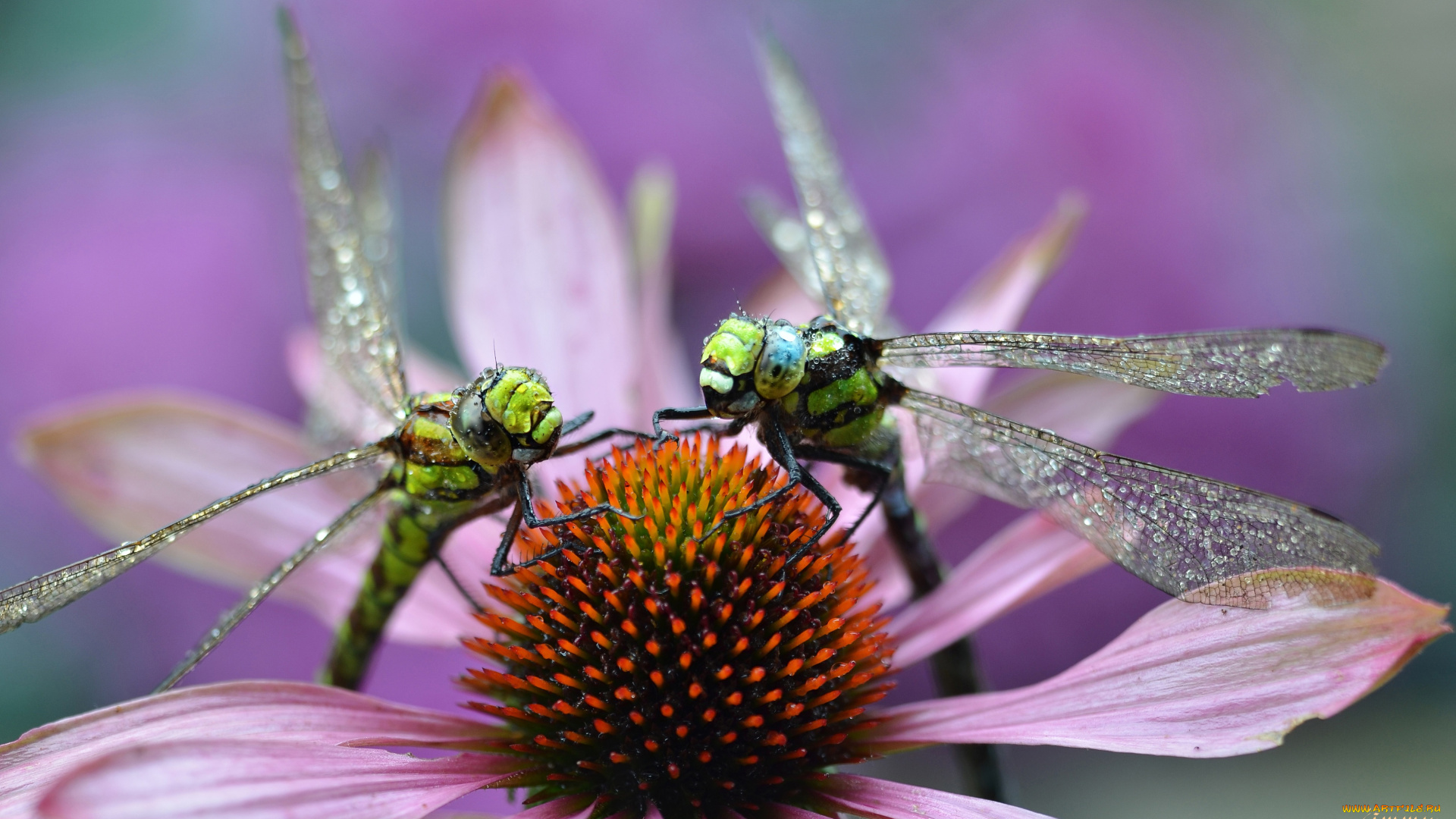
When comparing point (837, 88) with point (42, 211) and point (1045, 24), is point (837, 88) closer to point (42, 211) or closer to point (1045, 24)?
point (1045, 24)

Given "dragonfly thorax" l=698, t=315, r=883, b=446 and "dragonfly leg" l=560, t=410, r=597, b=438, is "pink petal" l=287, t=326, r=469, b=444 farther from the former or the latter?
"dragonfly thorax" l=698, t=315, r=883, b=446

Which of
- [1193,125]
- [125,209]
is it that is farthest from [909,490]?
[125,209]

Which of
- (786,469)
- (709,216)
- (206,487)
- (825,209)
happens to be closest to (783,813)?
(786,469)

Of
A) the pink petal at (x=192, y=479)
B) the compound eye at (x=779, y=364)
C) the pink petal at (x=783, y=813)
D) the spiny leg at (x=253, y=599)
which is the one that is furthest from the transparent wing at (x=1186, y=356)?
the pink petal at (x=192, y=479)

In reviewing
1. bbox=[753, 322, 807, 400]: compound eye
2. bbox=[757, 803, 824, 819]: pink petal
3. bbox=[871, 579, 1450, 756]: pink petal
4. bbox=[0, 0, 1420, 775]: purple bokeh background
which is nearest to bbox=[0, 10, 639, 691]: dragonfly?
bbox=[753, 322, 807, 400]: compound eye

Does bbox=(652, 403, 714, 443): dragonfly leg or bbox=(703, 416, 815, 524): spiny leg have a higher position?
bbox=(652, 403, 714, 443): dragonfly leg

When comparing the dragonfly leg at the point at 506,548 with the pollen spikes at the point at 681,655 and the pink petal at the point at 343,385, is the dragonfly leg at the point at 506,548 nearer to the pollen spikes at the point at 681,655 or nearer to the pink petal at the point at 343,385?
the pollen spikes at the point at 681,655

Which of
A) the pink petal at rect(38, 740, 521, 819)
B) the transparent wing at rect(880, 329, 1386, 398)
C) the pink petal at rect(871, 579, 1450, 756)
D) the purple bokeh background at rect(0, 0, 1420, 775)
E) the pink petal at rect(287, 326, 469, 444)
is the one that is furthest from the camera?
the purple bokeh background at rect(0, 0, 1420, 775)

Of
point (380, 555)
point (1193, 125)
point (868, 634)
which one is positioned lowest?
point (868, 634)
